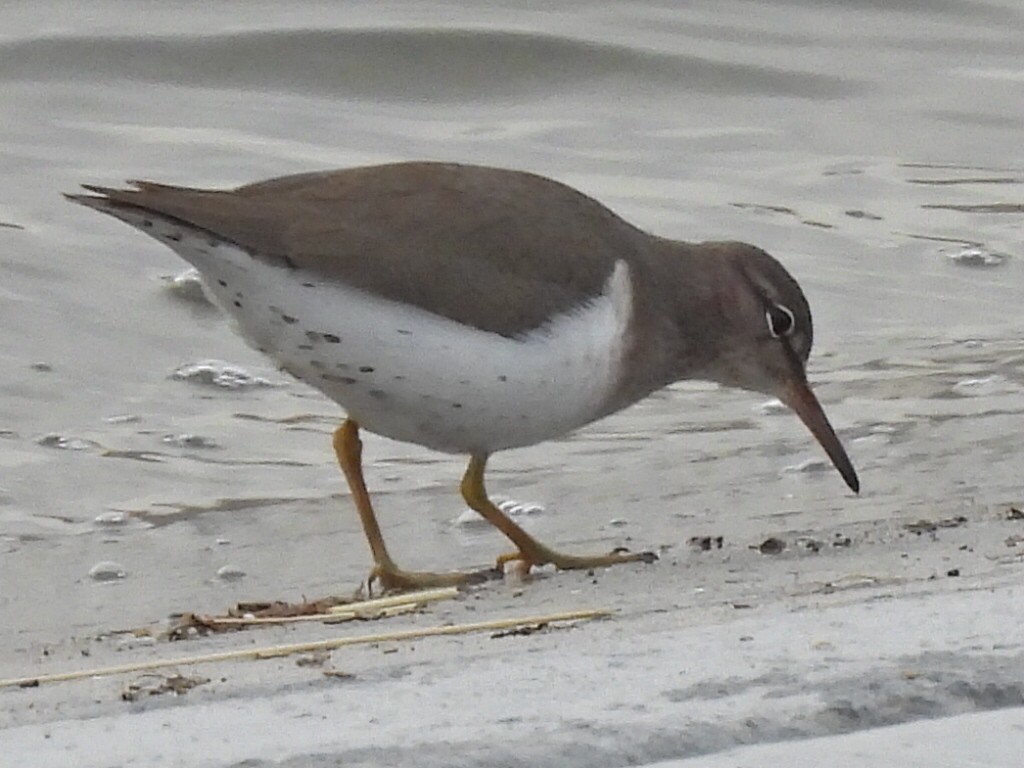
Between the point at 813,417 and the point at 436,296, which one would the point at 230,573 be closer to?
the point at 436,296

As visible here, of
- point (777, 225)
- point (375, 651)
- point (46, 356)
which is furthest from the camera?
point (777, 225)

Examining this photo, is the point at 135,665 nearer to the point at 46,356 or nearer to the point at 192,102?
the point at 46,356

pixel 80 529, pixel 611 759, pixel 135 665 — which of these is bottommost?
pixel 80 529

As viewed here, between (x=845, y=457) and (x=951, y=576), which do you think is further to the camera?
(x=845, y=457)

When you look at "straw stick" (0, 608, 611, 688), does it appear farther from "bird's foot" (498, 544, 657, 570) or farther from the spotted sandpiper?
"bird's foot" (498, 544, 657, 570)

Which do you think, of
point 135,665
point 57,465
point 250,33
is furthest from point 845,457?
point 250,33

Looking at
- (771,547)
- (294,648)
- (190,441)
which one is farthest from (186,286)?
(294,648)

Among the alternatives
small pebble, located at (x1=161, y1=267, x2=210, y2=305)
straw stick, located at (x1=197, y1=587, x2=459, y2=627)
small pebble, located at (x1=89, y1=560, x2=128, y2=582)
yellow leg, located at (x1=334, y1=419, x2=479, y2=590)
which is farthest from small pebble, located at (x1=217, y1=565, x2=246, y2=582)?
small pebble, located at (x1=161, y1=267, x2=210, y2=305)
